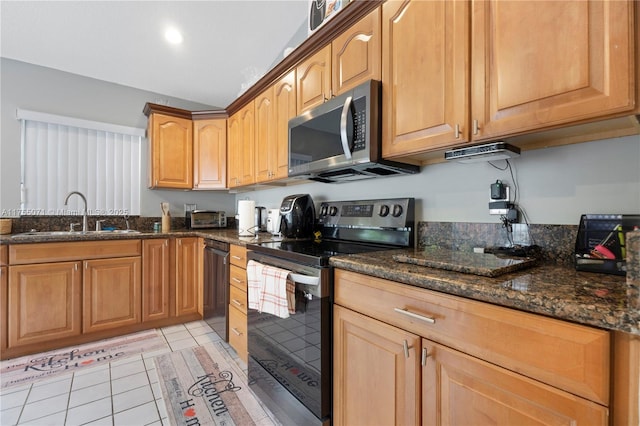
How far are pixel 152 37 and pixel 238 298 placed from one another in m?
2.42

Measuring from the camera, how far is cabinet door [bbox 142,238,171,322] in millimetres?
2639

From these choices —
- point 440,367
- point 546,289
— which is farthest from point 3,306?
point 546,289

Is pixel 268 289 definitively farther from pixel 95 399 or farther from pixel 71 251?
pixel 71 251

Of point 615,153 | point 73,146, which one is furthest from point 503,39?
point 73,146

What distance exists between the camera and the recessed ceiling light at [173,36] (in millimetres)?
2539

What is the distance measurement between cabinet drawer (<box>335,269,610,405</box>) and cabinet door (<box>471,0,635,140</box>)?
2.04 ft

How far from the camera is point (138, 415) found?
1.55 metres

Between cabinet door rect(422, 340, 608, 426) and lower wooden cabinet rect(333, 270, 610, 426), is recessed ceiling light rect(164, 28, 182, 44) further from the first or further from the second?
cabinet door rect(422, 340, 608, 426)

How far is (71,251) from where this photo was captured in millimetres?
2316

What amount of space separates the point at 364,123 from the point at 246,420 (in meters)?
1.67

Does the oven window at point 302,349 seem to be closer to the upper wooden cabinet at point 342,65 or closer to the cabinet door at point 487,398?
the cabinet door at point 487,398

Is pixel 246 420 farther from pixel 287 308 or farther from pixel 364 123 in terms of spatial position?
pixel 364 123

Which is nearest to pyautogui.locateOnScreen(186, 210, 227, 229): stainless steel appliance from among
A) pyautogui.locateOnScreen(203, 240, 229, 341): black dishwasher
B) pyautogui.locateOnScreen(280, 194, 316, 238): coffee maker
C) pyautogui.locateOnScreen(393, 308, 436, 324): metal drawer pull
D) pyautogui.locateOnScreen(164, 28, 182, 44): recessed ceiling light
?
pyautogui.locateOnScreen(203, 240, 229, 341): black dishwasher

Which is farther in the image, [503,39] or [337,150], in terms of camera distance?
[337,150]
